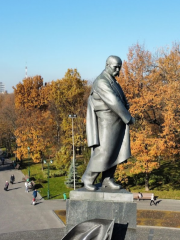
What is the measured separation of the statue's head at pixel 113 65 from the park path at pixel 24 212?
10624mm

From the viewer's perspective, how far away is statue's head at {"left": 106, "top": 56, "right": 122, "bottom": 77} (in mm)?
6730

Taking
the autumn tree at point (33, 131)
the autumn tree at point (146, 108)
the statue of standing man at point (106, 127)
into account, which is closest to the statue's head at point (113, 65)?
the statue of standing man at point (106, 127)

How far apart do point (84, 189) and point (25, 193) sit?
61.2ft

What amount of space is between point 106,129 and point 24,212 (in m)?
13.6

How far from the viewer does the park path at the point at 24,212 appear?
15.2 metres

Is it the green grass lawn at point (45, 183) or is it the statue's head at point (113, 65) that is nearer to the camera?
the statue's head at point (113, 65)

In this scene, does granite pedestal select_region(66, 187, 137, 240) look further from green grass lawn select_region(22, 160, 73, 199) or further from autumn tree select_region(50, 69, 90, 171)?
autumn tree select_region(50, 69, 90, 171)

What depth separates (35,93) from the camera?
45281mm

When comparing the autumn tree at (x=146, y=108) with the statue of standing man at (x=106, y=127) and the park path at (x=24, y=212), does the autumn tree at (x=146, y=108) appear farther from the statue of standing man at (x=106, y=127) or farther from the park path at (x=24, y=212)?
the statue of standing man at (x=106, y=127)

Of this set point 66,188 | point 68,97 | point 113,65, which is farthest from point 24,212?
point 68,97

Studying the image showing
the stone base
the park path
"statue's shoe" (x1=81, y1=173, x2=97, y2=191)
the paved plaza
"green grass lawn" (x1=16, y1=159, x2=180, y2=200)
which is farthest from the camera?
"green grass lawn" (x1=16, y1=159, x2=180, y2=200)

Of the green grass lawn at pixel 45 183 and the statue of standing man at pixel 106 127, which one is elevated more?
the statue of standing man at pixel 106 127

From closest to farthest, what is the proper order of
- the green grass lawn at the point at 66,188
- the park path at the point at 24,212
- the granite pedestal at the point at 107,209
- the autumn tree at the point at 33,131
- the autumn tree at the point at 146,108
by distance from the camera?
the granite pedestal at the point at 107,209 → the park path at the point at 24,212 → the autumn tree at the point at 146,108 → the green grass lawn at the point at 66,188 → the autumn tree at the point at 33,131

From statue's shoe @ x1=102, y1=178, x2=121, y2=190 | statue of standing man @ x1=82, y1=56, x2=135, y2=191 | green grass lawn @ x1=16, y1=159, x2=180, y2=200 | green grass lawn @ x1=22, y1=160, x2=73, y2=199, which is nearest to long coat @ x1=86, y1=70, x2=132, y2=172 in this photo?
statue of standing man @ x1=82, y1=56, x2=135, y2=191
